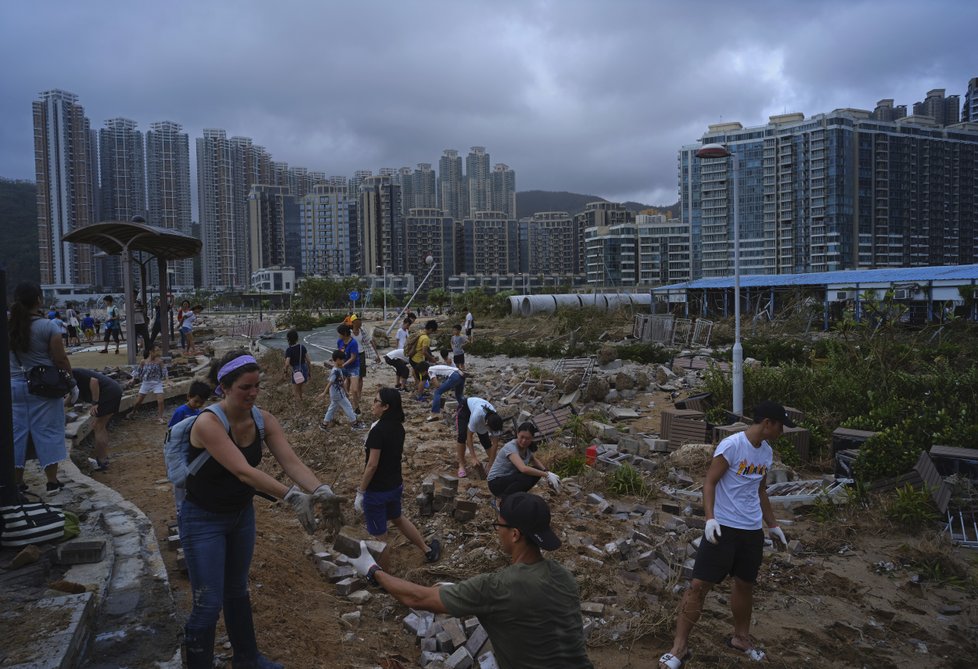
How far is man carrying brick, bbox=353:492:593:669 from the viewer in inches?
96.9

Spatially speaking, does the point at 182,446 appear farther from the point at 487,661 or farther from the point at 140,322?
the point at 140,322

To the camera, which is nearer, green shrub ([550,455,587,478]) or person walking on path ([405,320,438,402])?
green shrub ([550,455,587,478])

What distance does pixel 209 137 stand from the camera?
120 metres

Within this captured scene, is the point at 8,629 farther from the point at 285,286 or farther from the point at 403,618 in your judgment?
the point at 285,286

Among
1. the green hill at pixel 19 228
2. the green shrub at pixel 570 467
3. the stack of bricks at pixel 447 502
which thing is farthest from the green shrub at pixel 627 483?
the green hill at pixel 19 228

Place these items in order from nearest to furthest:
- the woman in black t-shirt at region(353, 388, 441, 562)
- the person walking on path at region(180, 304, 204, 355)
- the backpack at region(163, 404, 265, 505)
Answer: the backpack at region(163, 404, 265, 505), the woman in black t-shirt at region(353, 388, 441, 562), the person walking on path at region(180, 304, 204, 355)

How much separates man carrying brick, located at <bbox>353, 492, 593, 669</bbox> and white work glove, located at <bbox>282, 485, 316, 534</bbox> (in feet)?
1.55

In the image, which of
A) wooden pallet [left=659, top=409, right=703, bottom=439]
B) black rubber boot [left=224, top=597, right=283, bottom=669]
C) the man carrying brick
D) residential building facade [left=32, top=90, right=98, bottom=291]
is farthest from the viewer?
residential building facade [left=32, top=90, right=98, bottom=291]

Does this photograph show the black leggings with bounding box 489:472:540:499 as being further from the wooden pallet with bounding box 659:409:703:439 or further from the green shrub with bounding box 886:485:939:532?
the wooden pallet with bounding box 659:409:703:439

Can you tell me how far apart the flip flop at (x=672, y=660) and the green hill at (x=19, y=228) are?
90415 mm

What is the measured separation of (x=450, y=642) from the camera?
426 cm

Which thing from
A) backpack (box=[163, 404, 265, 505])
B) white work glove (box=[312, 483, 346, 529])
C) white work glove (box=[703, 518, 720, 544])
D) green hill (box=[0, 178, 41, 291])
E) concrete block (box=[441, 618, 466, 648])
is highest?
green hill (box=[0, 178, 41, 291])

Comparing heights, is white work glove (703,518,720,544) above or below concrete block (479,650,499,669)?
above

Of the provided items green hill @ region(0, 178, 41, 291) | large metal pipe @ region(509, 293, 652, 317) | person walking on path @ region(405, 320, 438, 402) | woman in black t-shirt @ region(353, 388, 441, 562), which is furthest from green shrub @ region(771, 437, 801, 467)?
green hill @ region(0, 178, 41, 291)
